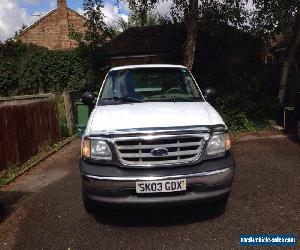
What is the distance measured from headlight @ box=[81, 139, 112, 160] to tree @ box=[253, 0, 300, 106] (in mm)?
9784

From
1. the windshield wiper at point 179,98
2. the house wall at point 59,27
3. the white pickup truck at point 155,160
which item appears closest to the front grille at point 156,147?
the white pickup truck at point 155,160

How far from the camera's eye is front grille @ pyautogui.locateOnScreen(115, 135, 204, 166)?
4.45 meters

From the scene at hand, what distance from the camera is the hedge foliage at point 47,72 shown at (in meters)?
22.8

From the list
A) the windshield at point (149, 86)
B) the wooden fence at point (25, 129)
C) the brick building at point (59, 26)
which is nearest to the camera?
the windshield at point (149, 86)

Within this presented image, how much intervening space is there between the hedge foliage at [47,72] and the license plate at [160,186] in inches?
732

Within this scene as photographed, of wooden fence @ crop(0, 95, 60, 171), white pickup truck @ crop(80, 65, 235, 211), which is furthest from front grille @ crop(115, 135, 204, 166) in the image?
wooden fence @ crop(0, 95, 60, 171)

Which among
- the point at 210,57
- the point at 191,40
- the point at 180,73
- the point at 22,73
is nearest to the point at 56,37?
the point at 22,73

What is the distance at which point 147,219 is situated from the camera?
202 inches

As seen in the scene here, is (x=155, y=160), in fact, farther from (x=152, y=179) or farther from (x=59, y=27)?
(x=59, y=27)

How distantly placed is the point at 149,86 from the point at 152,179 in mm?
2234

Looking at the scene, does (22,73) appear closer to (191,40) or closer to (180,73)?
(191,40)

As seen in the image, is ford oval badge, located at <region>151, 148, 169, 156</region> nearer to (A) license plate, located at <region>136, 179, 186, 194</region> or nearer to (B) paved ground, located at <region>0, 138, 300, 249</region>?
(A) license plate, located at <region>136, 179, 186, 194</region>

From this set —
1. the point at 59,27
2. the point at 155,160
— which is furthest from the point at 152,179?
the point at 59,27

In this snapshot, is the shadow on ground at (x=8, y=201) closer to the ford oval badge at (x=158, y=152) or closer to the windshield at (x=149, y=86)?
the windshield at (x=149, y=86)
